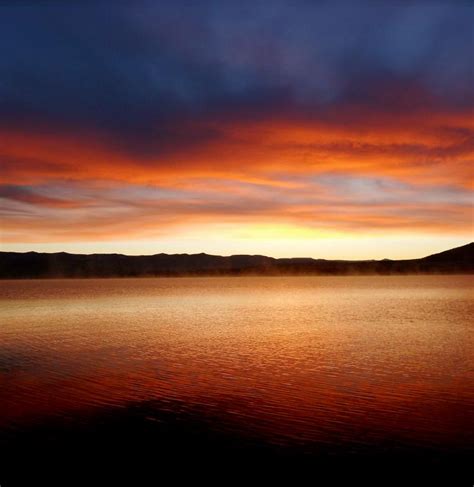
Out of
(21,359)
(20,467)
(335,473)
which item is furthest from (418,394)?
(21,359)

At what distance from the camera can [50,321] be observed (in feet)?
185

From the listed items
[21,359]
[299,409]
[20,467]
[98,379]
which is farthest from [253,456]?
[21,359]

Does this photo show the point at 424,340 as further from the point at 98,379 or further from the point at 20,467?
the point at 20,467

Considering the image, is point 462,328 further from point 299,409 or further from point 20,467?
point 20,467

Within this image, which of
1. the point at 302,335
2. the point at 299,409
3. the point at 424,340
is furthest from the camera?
the point at 302,335

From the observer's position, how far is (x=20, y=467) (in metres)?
14.4

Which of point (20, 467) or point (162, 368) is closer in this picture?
point (20, 467)

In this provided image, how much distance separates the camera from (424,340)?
37.9 m

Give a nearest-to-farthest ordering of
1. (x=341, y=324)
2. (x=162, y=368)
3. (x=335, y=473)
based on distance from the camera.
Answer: (x=335, y=473) < (x=162, y=368) < (x=341, y=324)

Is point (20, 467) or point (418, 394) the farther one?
point (418, 394)

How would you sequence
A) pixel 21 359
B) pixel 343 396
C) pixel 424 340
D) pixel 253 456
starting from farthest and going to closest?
pixel 424 340 < pixel 21 359 < pixel 343 396 < pixel 253 456

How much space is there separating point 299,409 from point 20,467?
1005 cm

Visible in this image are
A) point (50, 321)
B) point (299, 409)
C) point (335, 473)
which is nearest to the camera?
point (335, 473)

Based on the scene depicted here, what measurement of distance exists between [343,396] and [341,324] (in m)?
29.6
